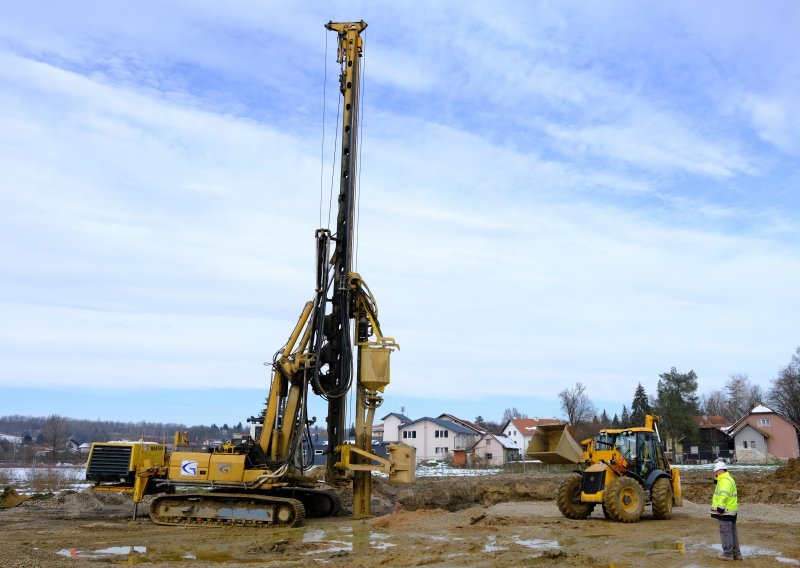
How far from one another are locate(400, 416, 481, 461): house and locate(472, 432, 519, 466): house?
2.88 metres

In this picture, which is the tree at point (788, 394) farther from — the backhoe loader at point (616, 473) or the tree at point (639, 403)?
the backhoe loader at point (616, 473)

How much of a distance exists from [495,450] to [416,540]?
52164 millimetres

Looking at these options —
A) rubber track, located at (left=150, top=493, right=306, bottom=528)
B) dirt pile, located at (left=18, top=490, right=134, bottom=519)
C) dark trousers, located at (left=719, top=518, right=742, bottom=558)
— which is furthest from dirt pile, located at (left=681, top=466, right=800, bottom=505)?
dirt pile, located at (left=18, top=490, right=134, bottom=519)

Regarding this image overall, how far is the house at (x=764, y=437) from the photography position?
202 feet

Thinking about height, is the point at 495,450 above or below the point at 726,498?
above

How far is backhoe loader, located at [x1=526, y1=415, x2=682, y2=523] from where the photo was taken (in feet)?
49.7

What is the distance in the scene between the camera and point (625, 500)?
15.2 meters

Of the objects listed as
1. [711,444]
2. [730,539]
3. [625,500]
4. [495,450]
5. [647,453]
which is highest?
[711,444]

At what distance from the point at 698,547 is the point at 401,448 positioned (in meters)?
6.98

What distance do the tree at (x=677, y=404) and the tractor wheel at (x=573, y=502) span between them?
50230 millimetres

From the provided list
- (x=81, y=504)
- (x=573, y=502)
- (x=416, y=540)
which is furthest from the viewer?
(x=81, y=504)

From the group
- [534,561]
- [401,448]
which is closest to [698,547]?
[534,561]

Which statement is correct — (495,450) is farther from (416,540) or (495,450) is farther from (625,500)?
(416,540)

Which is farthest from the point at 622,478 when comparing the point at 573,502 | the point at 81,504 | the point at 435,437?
the point at 435,437
